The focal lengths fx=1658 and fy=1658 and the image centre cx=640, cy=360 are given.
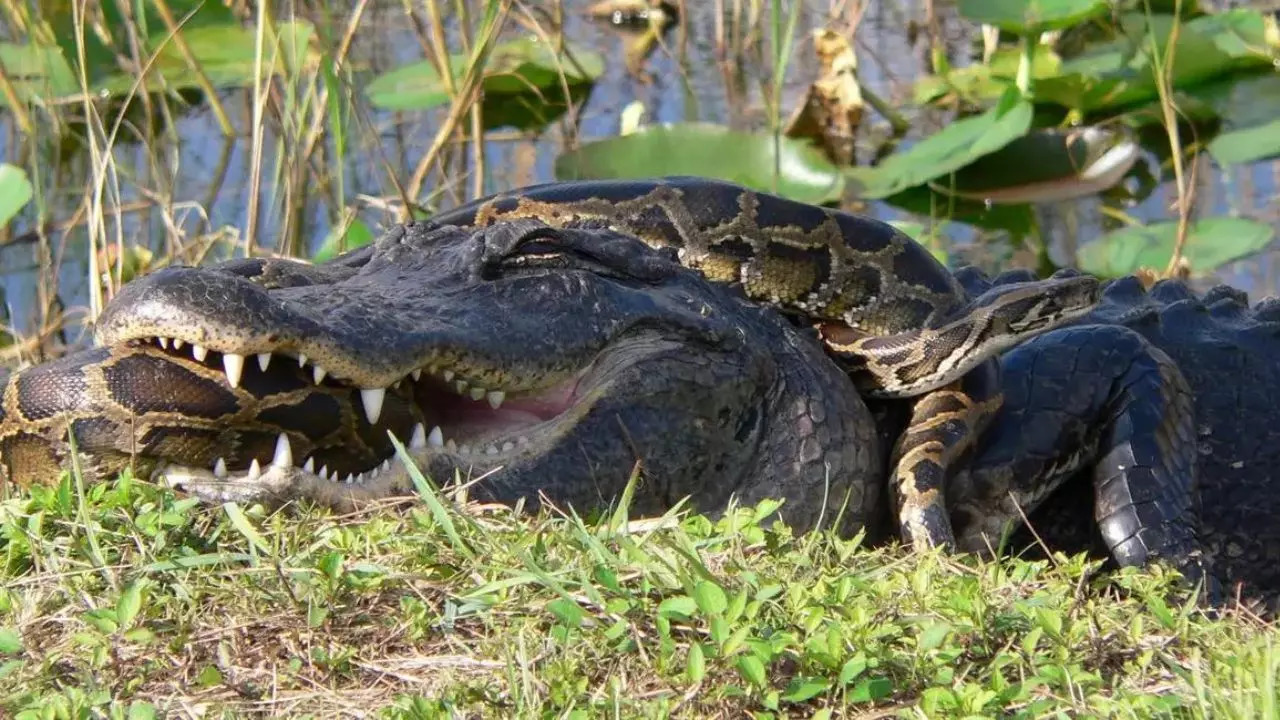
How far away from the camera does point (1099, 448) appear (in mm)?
5125

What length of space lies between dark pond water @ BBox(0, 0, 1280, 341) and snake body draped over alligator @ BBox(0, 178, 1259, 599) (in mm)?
2585

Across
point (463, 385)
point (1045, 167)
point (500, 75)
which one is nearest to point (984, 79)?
point (1045, 167)

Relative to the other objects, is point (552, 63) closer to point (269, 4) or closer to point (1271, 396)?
point (269, 4)

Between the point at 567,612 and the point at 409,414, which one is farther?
the point at 409,414

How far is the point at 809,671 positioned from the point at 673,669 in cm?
23

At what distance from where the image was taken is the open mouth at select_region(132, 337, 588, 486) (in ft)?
12.2

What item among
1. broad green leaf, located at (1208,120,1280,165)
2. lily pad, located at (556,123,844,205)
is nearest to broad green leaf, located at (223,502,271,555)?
lily pad, located at (556,123,844,205)

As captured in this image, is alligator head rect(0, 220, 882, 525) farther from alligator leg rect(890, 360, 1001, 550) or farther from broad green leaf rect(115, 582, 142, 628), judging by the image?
broad green leaf rect(115, 582, 142, 628)

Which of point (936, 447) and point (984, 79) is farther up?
point (936, 447)

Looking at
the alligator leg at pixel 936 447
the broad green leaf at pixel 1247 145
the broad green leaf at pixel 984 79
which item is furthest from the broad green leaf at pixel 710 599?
the broad green leaf at pixel 984 79

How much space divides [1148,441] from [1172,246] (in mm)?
3714

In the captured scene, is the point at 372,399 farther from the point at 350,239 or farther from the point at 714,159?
the point at 714,159

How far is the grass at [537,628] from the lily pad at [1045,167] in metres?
6.20

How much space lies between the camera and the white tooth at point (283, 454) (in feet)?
12.0
